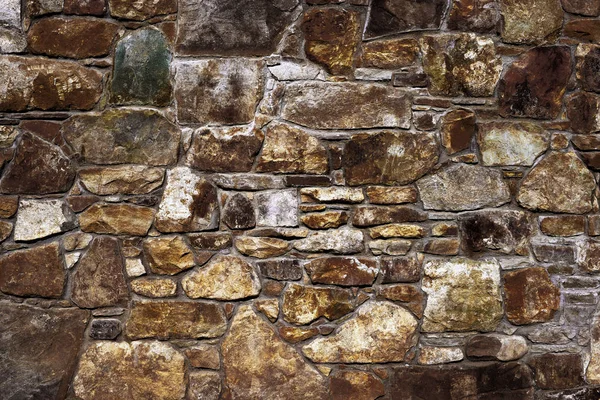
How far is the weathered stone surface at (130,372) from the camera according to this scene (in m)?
2.62

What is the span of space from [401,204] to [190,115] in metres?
1.09

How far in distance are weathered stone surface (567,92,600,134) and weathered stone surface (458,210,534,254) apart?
52 centimetres

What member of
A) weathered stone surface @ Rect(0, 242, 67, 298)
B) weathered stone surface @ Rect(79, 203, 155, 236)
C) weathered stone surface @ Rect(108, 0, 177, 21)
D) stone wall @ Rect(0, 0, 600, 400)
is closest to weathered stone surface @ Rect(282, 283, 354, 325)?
stone wall @ Rect(0, 0, 600, 400)

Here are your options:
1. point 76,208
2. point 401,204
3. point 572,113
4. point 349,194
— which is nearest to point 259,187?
point 349,194

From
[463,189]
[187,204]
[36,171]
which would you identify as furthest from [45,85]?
[463,189]

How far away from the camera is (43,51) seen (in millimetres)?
2646

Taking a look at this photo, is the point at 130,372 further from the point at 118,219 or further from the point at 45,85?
the point at 45,85

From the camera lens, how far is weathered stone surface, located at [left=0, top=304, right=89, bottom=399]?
259cm

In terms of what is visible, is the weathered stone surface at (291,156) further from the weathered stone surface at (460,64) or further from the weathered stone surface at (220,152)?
the weathered stone surface at (460,64)

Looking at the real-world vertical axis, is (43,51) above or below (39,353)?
above

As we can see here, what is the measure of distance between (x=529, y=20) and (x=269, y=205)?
1541mm

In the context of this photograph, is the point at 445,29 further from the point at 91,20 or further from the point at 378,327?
the point at 91,20

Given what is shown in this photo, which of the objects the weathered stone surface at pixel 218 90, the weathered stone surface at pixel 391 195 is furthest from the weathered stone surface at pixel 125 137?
the weathered stone surface at pixel 391 195

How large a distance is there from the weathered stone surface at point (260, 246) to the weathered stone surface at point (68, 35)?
3.77 ft
